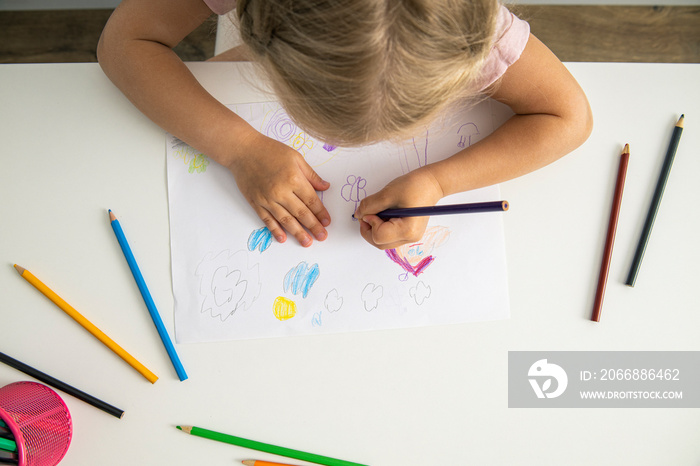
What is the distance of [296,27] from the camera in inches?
12.4

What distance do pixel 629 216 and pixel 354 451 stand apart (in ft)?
1.24

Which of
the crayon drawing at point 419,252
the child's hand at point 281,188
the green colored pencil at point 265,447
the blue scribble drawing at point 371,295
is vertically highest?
the child's hand at point 281,188

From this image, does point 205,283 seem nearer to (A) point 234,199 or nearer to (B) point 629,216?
(A) point 234,199

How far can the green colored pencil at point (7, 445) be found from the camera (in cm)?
39

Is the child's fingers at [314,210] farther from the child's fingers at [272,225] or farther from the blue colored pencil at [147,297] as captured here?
the blue colored pencil at [147,297]

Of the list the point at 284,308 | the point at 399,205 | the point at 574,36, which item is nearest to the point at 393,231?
the point at 399,205

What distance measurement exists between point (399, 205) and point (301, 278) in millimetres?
125

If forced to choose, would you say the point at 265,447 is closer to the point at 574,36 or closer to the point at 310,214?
the point at 310,214

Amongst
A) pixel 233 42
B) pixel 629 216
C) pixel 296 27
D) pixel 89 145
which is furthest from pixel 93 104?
pixel 629 216

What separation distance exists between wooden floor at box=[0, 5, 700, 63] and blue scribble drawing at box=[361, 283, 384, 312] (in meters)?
0.64

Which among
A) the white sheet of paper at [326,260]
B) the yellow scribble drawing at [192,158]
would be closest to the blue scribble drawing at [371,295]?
the white sheet of paper at [326,260]

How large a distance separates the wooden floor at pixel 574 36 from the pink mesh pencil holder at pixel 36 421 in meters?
0.66

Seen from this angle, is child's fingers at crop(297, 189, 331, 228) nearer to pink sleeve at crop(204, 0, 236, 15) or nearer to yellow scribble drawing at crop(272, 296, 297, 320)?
yellow scribble drawing at crop(272, 296, 297, 320)

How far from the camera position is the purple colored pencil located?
400mm
